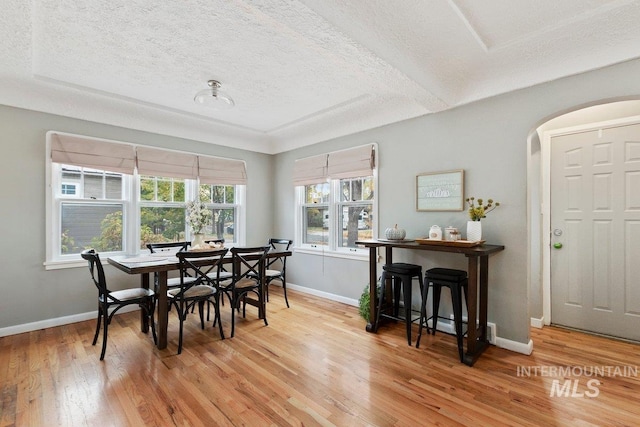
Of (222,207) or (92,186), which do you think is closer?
(92,186)

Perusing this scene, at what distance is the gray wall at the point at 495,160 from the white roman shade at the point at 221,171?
7.53ft

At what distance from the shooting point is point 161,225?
4.21 meters

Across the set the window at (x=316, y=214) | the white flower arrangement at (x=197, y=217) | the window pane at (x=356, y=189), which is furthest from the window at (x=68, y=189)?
the window pane at (x=356, y=189)

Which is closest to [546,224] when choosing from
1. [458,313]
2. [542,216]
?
[542,216]

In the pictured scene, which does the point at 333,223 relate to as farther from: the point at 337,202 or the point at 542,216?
the point at 542,216

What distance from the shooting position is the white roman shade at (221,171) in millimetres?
4492

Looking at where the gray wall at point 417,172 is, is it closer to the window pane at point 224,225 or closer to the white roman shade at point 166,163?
the white roman shade at point 166,163

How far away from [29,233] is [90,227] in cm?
55

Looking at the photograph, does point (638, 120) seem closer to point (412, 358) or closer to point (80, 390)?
point (412, 358)

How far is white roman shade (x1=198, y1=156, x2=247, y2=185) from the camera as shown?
449cm

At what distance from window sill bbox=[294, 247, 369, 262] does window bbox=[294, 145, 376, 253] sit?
0.07m

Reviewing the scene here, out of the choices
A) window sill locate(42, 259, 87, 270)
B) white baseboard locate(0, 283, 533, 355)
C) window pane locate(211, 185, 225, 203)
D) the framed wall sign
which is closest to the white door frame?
white baseboard locate(0, 283, 533, 355)

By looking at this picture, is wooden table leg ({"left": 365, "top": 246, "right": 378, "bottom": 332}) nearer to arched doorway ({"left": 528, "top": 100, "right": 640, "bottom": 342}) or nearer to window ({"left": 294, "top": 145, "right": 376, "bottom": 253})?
window ({"left": 294, "top": 145, "right": 376, "bottom": 253})

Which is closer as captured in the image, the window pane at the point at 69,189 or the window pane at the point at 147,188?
the window pane at the point at 69,189
